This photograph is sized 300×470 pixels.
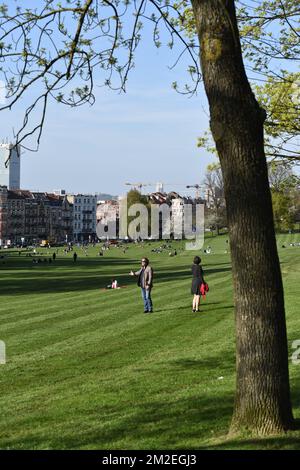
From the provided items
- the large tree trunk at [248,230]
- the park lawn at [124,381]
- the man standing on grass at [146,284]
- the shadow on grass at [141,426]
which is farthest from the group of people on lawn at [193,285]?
the large tree trunk at [248,230]

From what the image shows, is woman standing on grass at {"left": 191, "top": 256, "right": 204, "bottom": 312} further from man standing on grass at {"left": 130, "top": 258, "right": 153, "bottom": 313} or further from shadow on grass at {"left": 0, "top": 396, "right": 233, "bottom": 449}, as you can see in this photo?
shadow on grass at {"left": 0, "top": 396, "right": 233, "bottom": 449}

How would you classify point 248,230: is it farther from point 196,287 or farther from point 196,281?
point 196,281

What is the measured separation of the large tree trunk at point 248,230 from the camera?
21.9 ft

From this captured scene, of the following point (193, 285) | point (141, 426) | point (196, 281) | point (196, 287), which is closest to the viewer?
point (141, 426)

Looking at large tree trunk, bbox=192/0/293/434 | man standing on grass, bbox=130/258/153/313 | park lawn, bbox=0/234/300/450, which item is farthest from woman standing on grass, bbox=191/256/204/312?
large tree trunk, bbox=192/0/293/434

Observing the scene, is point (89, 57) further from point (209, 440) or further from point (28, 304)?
point (28, 304)

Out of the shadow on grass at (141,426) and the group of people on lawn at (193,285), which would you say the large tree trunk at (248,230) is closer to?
the shadow on grass at (141,426)

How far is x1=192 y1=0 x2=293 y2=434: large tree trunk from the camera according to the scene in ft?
21.9

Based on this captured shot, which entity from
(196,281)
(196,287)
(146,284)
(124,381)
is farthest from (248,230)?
(146,284)

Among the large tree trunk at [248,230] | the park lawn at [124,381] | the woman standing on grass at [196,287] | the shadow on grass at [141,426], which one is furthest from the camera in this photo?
the woman standing on grass at [196,287]

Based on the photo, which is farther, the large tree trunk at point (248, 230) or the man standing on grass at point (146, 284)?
the man standing on grass at point (146, 284)

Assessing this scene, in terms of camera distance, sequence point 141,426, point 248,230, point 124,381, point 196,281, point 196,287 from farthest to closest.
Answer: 1. point 196,281
2. point 196,287
3. point 124,381
4. point 141,426
5. point 248,230

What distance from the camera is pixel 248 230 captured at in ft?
22.0

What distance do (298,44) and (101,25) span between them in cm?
699
